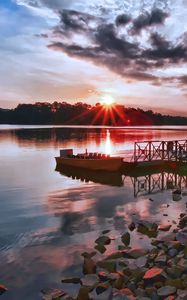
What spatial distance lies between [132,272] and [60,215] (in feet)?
32.8

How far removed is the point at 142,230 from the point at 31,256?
19.5ft

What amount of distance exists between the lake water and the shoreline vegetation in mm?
649

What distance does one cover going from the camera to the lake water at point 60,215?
13.3 metres

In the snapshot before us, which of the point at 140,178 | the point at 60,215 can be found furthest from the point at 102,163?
the point at 60,215

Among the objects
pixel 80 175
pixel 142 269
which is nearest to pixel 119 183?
pixel 80 175

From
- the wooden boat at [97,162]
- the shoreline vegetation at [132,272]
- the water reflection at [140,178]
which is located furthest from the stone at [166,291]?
the wooden boat at [97,162]

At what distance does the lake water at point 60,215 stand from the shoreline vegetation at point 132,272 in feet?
2.13

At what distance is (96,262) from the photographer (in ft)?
45.1

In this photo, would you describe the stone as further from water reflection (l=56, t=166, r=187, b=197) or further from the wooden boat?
the wooden boat

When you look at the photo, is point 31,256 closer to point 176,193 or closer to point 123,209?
point 123,209

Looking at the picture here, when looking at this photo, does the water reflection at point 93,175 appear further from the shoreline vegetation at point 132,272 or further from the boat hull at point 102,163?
the shoreline vegetation at point 132,272

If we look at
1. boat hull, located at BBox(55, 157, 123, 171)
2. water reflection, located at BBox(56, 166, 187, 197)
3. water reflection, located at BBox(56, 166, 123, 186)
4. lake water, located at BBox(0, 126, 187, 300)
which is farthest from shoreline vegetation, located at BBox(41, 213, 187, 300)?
boat hull, located at BBox(55, 157, 123, 171)

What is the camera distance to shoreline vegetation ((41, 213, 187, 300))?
10.6 meters

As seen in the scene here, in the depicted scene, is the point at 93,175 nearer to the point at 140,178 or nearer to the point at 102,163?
the point at 102,163
